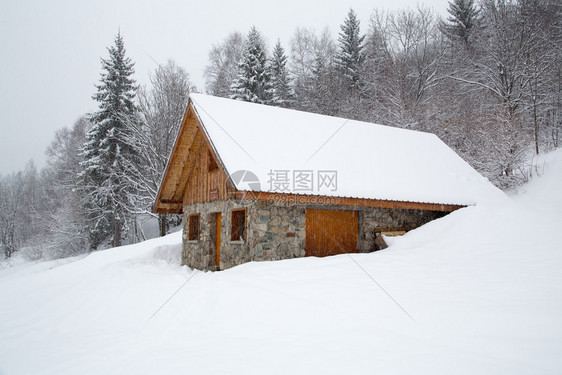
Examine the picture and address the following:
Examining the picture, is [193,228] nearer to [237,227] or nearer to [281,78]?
[237,227]

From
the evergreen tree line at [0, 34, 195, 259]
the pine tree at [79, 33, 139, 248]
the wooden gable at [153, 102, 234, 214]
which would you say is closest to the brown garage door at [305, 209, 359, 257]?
the wooden gable at [153, 102, 234, 214]

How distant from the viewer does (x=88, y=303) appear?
6.51 meters

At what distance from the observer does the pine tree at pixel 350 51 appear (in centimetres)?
2594

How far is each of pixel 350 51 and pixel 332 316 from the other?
25897mm

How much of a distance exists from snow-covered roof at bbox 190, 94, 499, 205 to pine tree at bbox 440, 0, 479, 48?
50.5 ft

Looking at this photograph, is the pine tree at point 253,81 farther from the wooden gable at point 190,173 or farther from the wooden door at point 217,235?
the wooden door at point 217,235

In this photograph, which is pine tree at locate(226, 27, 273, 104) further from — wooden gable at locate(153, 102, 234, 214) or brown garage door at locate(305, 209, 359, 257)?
brown garage door at locate(305, 209, 359, 257)

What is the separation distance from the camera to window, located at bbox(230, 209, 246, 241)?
8625mm

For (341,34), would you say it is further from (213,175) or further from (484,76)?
(213,175)

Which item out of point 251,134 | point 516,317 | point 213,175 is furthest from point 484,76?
point 516,317

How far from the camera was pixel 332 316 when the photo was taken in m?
4.19

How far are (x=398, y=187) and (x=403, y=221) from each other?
113 centimetres

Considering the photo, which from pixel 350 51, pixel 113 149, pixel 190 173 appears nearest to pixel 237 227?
pixel 190 173

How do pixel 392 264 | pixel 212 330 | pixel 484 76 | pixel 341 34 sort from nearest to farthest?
pixel 212 330, pixel 392 264, pixel 484 76, pixel 341 34
